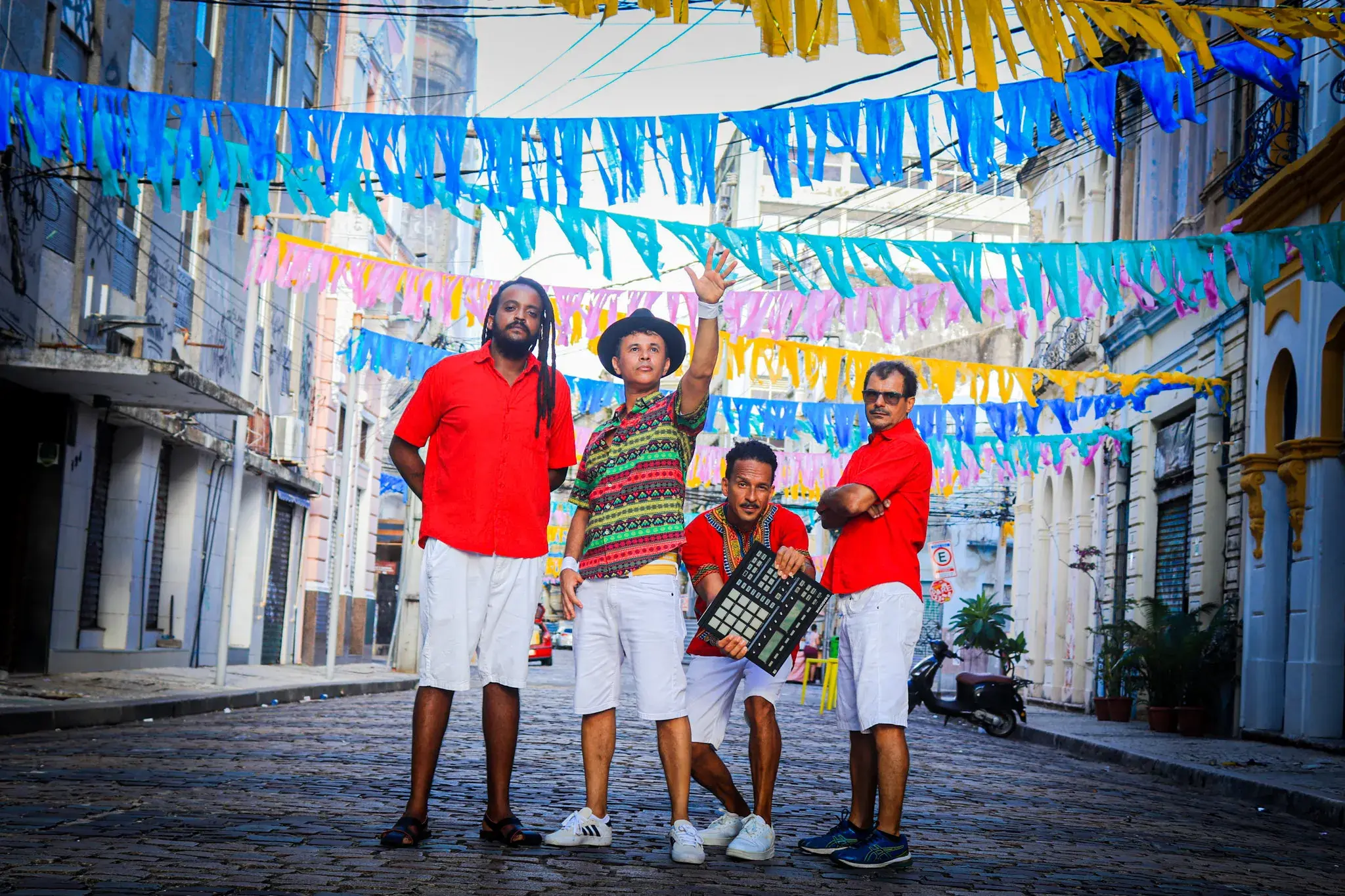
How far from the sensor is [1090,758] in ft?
49.9

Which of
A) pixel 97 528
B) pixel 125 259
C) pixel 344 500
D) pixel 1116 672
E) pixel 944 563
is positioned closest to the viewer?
pixel 125 259

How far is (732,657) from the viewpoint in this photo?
19.1 ft

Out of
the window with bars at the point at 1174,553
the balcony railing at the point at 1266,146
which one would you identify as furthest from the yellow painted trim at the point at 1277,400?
the window with bars at the point at 1174,553

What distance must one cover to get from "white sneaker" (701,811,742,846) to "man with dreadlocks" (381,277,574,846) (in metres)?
0.65

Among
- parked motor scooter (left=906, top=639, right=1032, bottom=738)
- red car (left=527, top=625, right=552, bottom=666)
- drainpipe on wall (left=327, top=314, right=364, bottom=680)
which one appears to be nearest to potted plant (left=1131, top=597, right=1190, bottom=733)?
parked motor scooter (left=906, top=639, right=1032, bottom=738)

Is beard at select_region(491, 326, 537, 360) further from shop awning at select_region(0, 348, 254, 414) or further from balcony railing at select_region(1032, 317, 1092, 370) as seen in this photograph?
balcony railing at select_region(1032, 317, 1092, 370)

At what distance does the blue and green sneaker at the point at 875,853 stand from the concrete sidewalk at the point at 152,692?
704cm

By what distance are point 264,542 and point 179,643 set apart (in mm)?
4466

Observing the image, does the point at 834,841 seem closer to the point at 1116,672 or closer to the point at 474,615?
the point at 474,615

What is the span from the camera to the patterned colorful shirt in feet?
18.6

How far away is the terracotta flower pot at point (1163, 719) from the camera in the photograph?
18062 millimetres

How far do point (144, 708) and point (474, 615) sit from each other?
833cm

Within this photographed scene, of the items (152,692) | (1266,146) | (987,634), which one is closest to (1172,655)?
(1266,146)

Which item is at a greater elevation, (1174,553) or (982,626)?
(1174,553)
